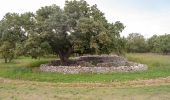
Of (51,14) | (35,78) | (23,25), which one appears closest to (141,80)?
(35,78)

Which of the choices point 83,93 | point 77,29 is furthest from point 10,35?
point 83,93

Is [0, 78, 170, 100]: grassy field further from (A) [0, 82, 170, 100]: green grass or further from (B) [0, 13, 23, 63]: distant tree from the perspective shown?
(B) [0, 13, 23, 63]: distant tree

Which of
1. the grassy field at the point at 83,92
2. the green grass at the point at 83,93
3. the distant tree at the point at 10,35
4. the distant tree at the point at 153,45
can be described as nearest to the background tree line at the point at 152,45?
the distant tree at the point at 153,45

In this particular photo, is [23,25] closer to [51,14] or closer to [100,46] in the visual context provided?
[51,14]

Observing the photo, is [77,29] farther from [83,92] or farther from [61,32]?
[83,92]

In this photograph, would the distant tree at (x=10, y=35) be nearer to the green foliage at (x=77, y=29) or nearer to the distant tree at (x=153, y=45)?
the green foliage at (x=77, y=29)

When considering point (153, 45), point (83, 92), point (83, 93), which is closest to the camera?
point (83, 93)

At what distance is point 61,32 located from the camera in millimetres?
37094

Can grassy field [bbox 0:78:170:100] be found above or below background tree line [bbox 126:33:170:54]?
below

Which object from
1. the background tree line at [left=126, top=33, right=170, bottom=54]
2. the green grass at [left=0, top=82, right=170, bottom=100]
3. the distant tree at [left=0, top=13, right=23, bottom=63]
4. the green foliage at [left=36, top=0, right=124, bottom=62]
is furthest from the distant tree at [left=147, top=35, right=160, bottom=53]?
the green grass at [left=0, top=82, right=170, bottom=100]

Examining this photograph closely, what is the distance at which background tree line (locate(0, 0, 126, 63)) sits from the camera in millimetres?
36250

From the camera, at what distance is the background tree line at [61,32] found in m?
36.2

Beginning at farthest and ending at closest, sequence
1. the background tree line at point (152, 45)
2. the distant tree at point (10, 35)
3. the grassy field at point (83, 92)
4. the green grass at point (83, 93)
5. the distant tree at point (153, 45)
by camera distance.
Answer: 1. the distant tree at point (153, 45)
2. the background tree line at point (152, 45)
3. the distant tree at point (10, 35)
4. the grassy field at point (83, 92)
5. the green grass at point (83, 93)

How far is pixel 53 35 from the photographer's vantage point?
37.0 meters
